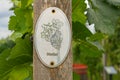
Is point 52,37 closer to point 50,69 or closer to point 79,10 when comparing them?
point 50,69

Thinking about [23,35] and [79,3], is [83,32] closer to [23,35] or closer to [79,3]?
[79,3]

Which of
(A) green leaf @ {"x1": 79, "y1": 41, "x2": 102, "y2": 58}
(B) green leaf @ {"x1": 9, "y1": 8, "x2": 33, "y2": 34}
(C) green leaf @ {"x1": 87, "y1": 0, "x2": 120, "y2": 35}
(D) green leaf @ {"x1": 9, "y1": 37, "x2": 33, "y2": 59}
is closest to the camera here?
(C) green leaf @ {"x1": 87, "y1": 0, "x2": 120, "y2": 35}

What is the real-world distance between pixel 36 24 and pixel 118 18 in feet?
1.36

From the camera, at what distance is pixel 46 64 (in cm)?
192

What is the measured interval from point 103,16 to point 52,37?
328 millimetres

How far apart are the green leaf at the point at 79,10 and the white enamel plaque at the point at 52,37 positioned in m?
0.31

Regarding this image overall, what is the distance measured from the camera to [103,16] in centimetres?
214

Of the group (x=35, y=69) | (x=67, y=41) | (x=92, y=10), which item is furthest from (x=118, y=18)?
(x=35, y=69)

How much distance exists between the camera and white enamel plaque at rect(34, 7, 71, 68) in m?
1.92

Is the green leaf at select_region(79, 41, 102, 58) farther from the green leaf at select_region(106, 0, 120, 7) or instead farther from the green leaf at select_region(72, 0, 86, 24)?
the green leaf at select_region(106, 0, 120, 7)

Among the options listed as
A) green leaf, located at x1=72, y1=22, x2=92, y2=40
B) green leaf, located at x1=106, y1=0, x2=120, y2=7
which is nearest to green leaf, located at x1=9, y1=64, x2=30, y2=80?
green leaf, located at x1=72, y1=22, x2=92, y2=40

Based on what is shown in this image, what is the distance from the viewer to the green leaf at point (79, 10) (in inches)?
88.7

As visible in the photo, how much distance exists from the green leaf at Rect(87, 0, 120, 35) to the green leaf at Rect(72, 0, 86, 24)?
0.33ft

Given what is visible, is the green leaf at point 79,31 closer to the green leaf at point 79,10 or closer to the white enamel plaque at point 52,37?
the green leaf at point 79,10
